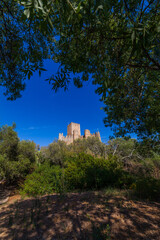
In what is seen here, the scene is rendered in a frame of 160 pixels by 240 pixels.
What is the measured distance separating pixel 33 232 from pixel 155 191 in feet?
16.0

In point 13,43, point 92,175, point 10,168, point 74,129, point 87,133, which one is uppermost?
point 74,129

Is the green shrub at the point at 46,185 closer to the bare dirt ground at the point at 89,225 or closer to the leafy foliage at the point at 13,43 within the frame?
the bare dirt ground at the point at 89,225

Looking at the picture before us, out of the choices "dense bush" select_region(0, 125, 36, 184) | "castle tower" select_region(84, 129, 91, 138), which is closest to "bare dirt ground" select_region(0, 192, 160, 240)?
"dense bush" select_region(0, 125, 36, 184)

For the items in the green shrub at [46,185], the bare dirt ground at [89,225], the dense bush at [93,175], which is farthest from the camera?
the green shrub at [46,185]

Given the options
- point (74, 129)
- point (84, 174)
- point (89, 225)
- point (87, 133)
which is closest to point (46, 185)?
point (84, 174)

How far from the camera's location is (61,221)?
2.45m

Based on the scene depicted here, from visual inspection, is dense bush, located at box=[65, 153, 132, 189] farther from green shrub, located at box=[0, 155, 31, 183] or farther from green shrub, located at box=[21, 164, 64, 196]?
green shrub, located at box=[0, 155, 31, 183]

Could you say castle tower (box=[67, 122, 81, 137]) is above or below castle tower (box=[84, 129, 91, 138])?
above

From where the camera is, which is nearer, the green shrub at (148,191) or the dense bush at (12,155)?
the green shrub at (148,191)

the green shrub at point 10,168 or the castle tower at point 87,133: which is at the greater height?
the castle tower at point 87,133

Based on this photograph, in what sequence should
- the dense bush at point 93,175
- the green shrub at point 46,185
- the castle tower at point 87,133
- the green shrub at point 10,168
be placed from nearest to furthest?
the dense bush at point 93,175
the green shrub at point 46,185
the green shrub at point 10,168
the castle tower at point 87,133

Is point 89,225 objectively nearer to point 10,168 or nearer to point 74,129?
point 10,168

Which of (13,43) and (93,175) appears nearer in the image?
(13,43)

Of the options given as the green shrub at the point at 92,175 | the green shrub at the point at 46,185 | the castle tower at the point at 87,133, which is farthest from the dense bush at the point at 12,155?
the castle tower at the point at 87,133
